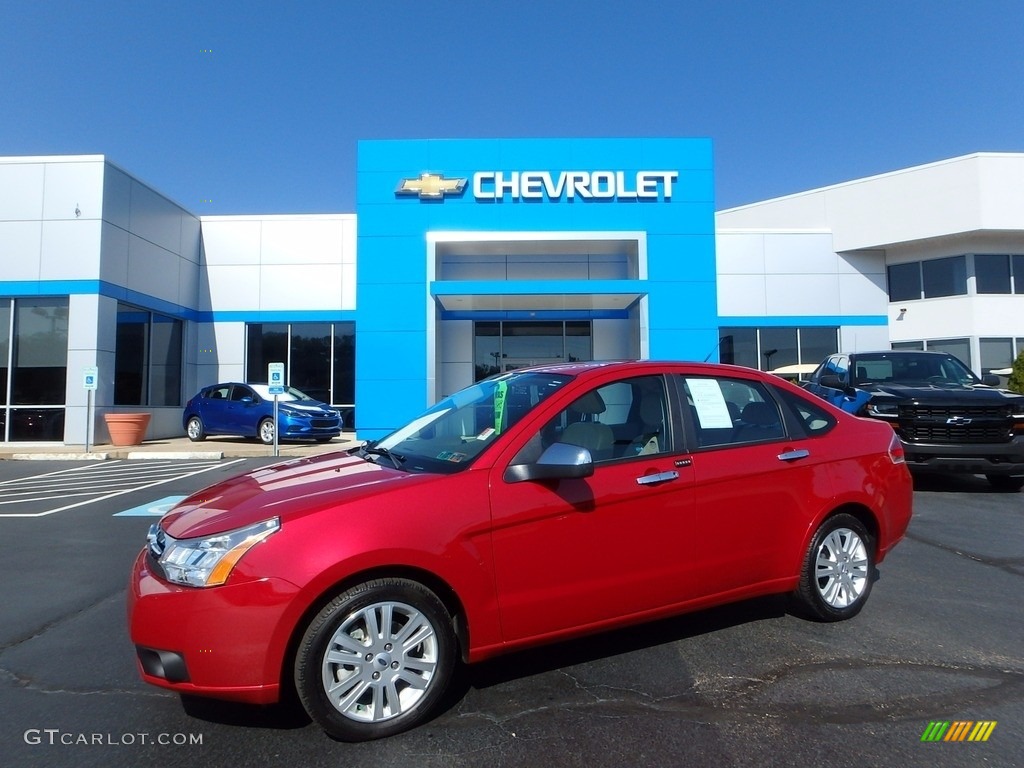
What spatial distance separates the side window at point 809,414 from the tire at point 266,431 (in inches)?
600

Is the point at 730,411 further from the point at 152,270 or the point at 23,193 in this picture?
the point at 23,193

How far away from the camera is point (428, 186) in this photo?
1839cm

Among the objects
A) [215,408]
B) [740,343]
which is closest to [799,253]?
[740,343]

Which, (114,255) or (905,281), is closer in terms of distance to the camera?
(114,255)

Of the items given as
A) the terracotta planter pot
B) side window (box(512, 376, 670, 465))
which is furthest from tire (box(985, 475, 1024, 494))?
the terracotta planter pot

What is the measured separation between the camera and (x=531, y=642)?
3.03 metres

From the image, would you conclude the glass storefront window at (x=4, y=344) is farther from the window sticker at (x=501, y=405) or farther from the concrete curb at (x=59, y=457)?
the window sticker at (x=501, y=405)

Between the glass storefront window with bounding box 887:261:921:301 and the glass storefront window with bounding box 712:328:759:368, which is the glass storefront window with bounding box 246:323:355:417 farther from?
the glass storefront window with bounding box 887:261:921:301

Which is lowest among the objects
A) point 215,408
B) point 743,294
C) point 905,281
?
point 215,408

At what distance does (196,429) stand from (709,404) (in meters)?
17.5

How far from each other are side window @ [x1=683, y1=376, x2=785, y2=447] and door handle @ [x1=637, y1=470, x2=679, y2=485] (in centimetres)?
32

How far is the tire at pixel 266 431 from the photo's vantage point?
16984 mm

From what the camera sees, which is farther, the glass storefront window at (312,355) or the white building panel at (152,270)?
the glass storefront window at (312,355)

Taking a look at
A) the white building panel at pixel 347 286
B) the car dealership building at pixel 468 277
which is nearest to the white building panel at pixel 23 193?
the car dealership building at pixel 468 277
